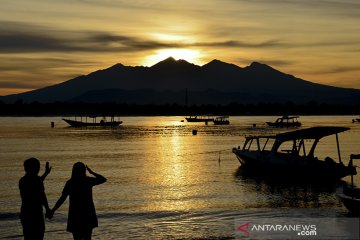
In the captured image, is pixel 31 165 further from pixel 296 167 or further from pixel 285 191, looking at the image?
pixel 296 167

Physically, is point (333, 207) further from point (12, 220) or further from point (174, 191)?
point (12, 220)

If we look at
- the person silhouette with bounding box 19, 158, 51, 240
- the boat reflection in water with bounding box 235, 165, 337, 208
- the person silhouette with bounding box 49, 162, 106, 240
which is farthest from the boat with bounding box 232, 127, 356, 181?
the person silhouette with bounding box 19, 158, 51, 240

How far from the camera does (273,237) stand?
19203 mm

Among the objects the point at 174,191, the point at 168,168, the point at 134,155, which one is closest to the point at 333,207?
the point at 174,191

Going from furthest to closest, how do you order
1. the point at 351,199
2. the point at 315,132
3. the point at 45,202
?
the point at 315,132, the point at 351,199, the point at 45,202

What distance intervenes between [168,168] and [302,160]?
12.8 meters

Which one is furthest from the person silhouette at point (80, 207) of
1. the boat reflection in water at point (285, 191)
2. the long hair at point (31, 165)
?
the boat reflection in water at point (285, 191)

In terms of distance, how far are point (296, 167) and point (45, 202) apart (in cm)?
2662

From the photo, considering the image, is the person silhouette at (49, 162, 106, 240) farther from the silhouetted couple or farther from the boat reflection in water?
the boat reflection in water

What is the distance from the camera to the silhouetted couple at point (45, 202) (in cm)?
1305

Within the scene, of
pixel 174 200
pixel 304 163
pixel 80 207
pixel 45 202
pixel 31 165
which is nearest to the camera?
pixel 31 165

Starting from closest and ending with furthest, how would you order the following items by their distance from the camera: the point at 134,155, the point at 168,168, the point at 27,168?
the point at 27,168 < the point at 168,168 < the point at 134,155

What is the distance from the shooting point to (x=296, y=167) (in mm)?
37625

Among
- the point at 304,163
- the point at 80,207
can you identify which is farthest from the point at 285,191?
the point at 80,207
